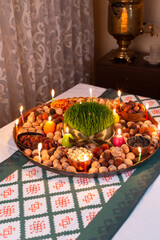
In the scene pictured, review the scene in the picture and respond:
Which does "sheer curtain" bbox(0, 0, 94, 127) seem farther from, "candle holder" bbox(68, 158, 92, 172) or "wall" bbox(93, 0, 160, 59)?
"candle holder" bbox(68, 158, 92, 172)

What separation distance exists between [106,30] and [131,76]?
2.23 feet

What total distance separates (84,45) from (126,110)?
4.54ft

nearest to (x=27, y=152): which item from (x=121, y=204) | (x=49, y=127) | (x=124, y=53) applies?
(x=49, y=127)

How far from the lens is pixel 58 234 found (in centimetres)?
82

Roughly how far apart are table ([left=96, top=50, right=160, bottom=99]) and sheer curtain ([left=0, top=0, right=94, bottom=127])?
305 mm

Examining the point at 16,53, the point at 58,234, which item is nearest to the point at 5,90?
the point at 16,53

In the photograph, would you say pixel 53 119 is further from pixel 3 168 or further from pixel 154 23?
pixel 154 23

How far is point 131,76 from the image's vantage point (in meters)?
2.18

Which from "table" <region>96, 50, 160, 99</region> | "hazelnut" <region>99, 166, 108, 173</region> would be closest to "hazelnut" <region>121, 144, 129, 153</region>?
"hazelnut" <region>99, 166, 108, 173</region>

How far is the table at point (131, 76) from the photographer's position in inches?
83.7

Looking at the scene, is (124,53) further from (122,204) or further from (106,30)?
(122,204)

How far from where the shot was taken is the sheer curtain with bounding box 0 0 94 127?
182 cm

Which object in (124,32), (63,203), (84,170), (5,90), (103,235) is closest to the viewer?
(103,235)

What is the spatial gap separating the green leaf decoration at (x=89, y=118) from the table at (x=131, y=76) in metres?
1.02
